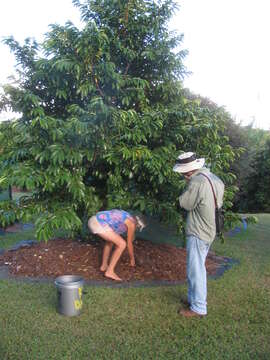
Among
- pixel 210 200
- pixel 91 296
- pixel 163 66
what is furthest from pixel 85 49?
pixel 91 296

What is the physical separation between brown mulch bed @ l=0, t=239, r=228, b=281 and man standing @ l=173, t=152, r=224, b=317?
1.49m

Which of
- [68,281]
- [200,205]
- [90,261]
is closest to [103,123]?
[200,205]

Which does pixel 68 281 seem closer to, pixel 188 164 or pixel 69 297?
pixel 69 297

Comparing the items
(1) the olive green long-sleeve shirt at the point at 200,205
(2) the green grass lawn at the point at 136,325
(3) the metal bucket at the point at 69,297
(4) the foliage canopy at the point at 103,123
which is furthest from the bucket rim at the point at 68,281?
(1) the olive green long-sleeve shirt at the point at 200,205

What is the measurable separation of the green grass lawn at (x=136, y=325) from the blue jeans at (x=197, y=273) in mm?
186

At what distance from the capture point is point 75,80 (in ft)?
18.0

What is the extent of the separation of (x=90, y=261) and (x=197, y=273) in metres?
2.58

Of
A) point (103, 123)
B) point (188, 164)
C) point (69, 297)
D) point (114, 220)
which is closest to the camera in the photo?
point (69, 297)

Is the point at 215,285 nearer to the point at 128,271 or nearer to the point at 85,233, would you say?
the point at 128,271

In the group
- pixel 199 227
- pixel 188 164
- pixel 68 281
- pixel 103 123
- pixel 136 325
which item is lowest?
pixel 136 325

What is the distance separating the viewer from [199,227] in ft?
13.9

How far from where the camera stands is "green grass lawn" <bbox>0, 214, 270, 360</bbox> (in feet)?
11.5

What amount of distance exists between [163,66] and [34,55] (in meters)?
2.12

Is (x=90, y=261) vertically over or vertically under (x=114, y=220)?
under
